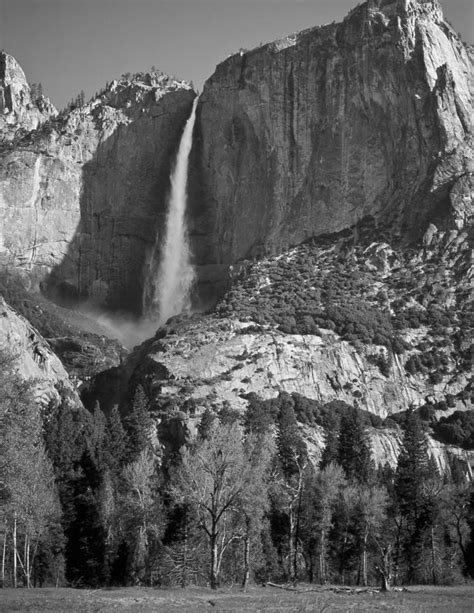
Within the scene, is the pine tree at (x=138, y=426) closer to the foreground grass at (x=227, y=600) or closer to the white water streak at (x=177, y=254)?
the foreground grass at (x=227, y=600)

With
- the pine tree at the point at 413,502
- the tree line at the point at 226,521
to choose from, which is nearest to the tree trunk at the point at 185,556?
the tree line at the point at 226,521

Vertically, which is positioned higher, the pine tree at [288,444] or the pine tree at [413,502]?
the pine tree at [288,444]

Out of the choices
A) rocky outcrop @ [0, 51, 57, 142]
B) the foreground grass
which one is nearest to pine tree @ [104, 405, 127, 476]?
the foreground grass

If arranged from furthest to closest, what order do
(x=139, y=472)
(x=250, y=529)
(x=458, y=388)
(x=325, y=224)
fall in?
(x=325, y=224)
(x=458, y=388)
(x=139, y=472)
(x=250, y=529)

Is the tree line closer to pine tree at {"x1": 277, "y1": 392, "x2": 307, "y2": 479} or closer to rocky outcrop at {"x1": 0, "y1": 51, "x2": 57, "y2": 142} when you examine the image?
pine tree at {"x1": 277, "y1": 392, "x2": 307, "y2": 479}

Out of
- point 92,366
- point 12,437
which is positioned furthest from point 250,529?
point 92,366

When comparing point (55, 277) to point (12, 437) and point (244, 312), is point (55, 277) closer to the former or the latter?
point (244, 312)
